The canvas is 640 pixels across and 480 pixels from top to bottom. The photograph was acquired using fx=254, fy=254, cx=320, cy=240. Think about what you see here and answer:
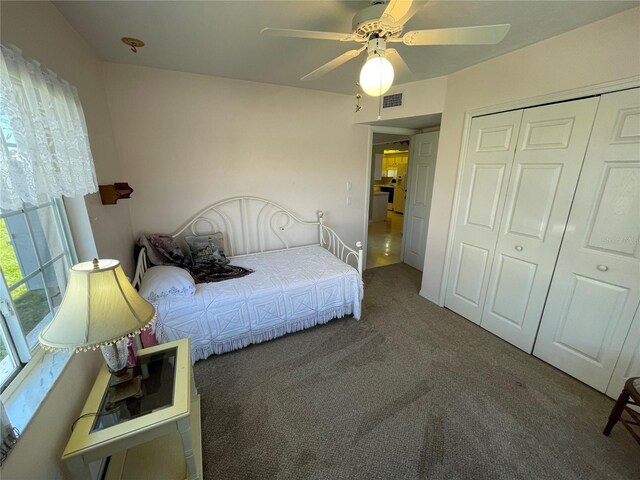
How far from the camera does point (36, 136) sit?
101 cm

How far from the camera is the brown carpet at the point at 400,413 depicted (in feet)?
4.39

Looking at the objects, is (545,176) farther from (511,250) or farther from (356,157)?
(356,157)

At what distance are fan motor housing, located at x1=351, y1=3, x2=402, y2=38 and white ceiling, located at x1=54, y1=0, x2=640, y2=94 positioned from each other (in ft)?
0.85

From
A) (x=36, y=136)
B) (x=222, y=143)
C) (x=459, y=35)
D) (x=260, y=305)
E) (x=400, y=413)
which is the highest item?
(x=459, y=35)

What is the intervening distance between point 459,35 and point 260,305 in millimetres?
2082

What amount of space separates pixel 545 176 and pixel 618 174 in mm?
367

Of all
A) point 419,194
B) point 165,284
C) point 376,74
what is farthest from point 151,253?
point 419,194

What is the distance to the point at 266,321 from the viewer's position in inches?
85.0

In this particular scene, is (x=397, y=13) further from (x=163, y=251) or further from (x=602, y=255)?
(x=163, y=251)

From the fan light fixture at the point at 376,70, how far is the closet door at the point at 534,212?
4.74ft

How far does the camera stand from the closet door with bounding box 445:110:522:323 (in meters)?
2.11

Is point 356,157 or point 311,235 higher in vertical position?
point 356,157

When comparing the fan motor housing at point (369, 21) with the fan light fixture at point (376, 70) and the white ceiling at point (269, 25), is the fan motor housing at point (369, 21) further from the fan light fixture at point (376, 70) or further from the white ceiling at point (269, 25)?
the white ceiling at point (269, 25)

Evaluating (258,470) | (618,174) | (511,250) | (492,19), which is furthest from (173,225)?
(618,174)
